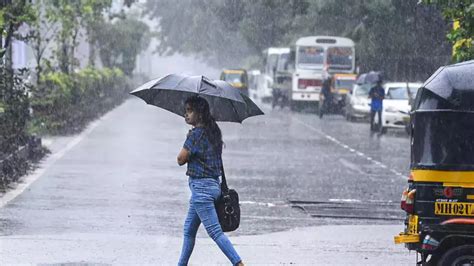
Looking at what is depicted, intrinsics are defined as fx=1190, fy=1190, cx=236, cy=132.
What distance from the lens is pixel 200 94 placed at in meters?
10.0

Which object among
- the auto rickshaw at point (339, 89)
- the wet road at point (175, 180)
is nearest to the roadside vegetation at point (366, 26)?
the auto rickshaw at point (339, 89)

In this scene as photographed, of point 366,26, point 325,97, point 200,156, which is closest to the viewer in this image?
point 200,156

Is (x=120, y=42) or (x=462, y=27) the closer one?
(x=462, y=27)

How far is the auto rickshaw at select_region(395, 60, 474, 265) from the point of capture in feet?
31.0

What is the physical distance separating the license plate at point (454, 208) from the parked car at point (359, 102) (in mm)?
33147

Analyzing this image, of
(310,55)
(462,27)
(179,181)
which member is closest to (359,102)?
(310,55)

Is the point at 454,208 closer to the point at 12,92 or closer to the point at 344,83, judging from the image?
the point at 12,92

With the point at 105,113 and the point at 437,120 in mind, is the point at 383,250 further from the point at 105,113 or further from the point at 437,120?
the point at 105,113

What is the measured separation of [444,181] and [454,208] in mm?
232

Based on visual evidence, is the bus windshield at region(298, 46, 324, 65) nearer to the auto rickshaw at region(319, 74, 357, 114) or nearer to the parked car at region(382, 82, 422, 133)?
the auto rickshaw at region(319, 74, 357, 114)

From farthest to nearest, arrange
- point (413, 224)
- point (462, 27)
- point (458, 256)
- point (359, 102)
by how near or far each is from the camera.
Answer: point (359, 102) < point (462, 27) < point (413, 224) < point (458, 256)

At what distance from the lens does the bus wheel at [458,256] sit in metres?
9.43

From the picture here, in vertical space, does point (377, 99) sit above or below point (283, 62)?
below

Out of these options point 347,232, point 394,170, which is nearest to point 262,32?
point 394,170
